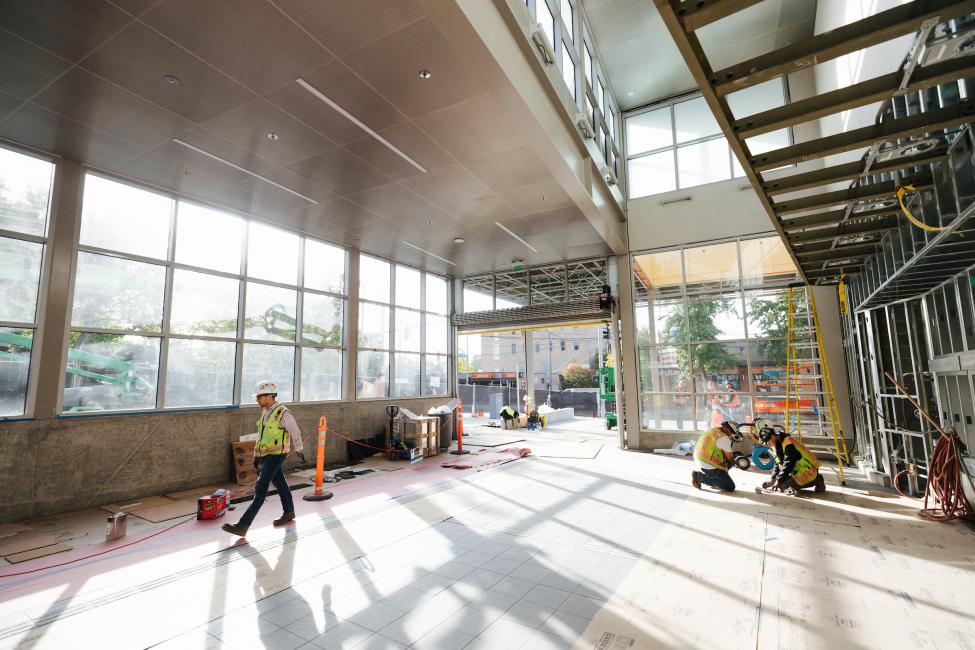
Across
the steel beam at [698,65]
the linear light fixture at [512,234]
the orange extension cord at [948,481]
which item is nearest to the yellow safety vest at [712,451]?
the orange extension cord at [948,481]

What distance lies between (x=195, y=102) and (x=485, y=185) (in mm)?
4241

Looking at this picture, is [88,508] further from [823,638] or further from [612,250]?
[612,250]

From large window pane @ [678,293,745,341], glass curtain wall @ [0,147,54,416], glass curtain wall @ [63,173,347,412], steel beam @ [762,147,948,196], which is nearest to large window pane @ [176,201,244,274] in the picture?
glass curtain wall @ [63,173,347,412]

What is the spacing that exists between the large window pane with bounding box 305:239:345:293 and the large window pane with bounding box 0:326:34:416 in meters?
4.68

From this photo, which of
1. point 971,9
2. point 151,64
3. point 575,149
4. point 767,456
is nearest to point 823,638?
point 971,9

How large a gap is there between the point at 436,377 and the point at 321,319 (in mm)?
4414

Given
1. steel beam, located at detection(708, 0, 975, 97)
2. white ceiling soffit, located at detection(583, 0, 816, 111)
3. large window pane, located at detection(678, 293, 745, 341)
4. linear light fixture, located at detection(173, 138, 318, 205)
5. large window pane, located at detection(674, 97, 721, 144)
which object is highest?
white ceiling soffit, located at detection(583, 0, 816, 111)

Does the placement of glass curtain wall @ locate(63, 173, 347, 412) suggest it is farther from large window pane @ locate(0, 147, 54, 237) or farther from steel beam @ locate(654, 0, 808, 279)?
steel beam @ locate(654, 0, 808, 279)

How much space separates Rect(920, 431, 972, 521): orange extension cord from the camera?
17.0ft

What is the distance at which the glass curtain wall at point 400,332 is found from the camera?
11.5 metres

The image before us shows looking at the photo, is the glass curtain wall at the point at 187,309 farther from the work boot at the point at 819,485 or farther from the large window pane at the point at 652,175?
the work boot at the point at 819,485

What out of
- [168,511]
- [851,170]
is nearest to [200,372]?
[168,511]

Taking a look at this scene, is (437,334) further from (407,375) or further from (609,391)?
(609,391)

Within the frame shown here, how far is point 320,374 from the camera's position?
10.1 metres
